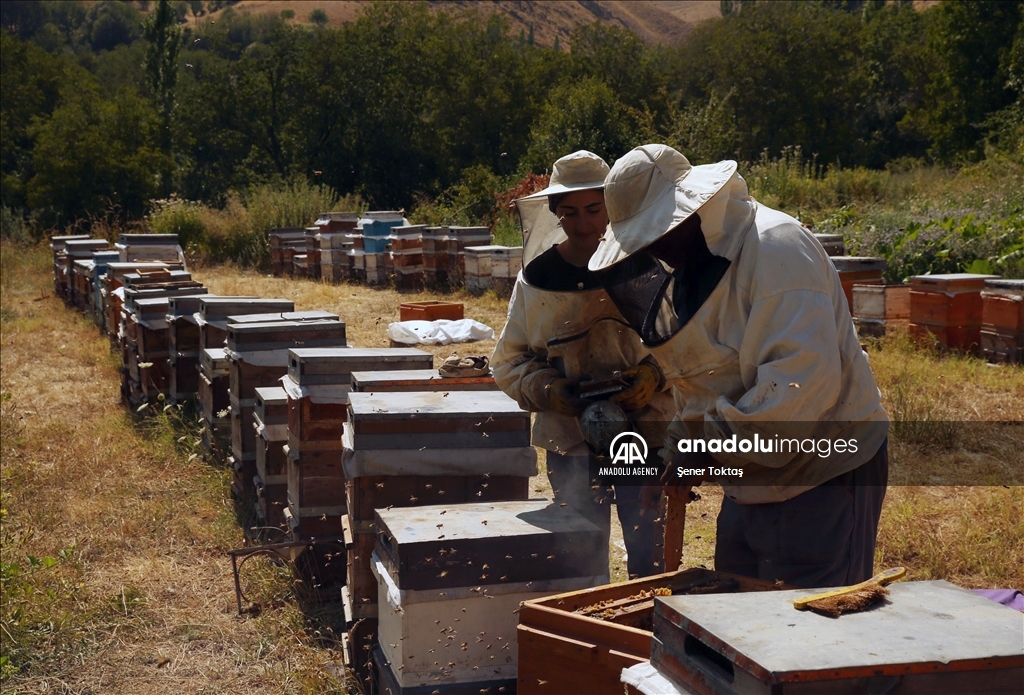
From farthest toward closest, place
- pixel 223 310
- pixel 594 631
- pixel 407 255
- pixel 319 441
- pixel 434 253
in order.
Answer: pixel 407 255 → pixel 434 253 → pixel 223 310 → pixel 319 441 → pixel 594 631

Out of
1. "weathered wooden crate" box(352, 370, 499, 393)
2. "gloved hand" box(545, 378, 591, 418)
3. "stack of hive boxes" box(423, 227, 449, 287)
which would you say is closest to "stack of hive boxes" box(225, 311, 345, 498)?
"weathered wooden crate" box(352, 370, 499, 393)

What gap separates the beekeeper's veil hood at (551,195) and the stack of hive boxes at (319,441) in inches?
49.4

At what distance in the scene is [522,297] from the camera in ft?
10.6

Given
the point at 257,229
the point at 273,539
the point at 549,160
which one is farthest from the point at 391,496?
the point at 257,229

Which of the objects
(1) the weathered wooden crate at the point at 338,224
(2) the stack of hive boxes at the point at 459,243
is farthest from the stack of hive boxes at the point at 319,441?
(1) the weathered wooden crate at the point at 338,224

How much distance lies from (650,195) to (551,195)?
2.39ft

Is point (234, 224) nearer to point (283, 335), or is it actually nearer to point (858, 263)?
A: point (858, 263)

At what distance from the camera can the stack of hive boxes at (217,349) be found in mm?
6109

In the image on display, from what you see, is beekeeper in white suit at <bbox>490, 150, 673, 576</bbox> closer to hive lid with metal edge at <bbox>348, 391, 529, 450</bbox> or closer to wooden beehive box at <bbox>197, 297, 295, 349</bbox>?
hive lid with metal edge at <bbox>348, 391, 529, 450</bbox>

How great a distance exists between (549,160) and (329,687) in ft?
51.7

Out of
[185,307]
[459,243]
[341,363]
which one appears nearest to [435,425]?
[341,363]

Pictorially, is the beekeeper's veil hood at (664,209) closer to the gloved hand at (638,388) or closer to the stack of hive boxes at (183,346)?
the gloved hand at (638,388)

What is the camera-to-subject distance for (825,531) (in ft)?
7.90

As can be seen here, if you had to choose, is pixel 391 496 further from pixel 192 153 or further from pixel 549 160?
pixel 192 153
